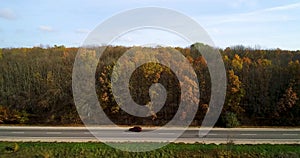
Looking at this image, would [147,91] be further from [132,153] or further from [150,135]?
[132,153]

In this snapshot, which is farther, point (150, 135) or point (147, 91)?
point (147, 91)

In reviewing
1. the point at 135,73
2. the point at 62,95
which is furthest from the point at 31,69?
the point at 135,73

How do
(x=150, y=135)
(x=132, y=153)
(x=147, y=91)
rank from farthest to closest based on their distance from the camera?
(x=147, y=91) < (x=150, y=135) < (x=132, y=153)

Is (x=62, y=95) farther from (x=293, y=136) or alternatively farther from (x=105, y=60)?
(x=293, y=136)

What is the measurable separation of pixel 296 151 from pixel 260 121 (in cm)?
902

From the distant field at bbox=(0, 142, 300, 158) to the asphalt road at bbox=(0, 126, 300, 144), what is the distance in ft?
3.57

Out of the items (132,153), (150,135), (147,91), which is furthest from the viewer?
(147,91)

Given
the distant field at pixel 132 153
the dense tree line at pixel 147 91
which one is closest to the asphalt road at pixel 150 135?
the distant field at pixel 132 153

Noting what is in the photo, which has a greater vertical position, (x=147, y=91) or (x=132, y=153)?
(x=147, y=91)

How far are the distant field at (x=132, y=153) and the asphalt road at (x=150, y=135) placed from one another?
1087 mm

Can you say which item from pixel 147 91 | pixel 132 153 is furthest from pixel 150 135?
pixel 147 91

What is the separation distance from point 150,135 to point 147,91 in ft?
25.0

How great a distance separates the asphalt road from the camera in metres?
23.4

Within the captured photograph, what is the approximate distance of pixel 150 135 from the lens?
2472 cm
